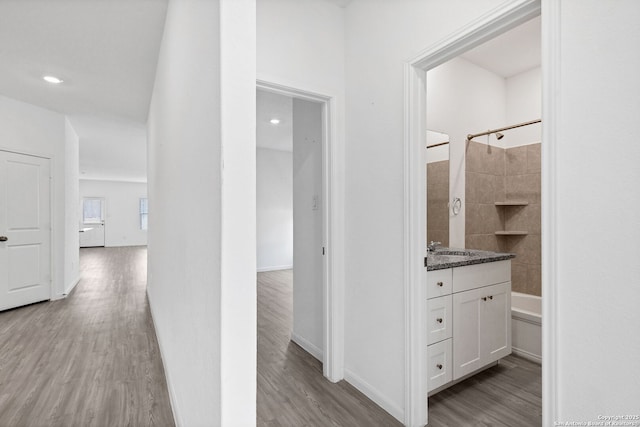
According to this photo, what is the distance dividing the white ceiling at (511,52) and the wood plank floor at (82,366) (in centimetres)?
365

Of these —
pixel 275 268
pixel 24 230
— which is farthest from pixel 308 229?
pixel 275 268

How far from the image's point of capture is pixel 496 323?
2404mm

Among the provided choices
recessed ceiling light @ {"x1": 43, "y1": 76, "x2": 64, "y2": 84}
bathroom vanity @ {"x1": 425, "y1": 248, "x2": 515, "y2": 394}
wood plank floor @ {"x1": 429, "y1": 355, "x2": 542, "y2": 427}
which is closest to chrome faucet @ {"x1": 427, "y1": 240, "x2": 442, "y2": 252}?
bathroom vanity @ {"x1": 425, "y1": 248, "x2": 515, "y2": 394}

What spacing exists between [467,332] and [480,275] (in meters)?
0.40

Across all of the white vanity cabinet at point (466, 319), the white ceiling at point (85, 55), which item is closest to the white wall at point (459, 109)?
the white vanity cabinet at point (466, 319)

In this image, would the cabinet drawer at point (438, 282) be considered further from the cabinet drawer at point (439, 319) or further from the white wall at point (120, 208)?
the white wall at point (120, 208)

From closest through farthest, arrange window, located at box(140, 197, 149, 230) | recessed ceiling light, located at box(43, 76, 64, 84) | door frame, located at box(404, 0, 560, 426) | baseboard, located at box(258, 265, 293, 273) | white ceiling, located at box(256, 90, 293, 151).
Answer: door frame, located at box(404, 0, 560, 426)
recessed ceiling light, located at box(43, 76, 64, 84)
white ceiling, located at box(256, 90, 293, 151)
baseboard, located at box(258, 265, 293, 273)
window, located at box(140, 197, 149, 230)

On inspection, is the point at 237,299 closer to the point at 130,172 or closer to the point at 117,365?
the point at 117,365

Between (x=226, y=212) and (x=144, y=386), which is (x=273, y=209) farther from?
(x=226, y=212)

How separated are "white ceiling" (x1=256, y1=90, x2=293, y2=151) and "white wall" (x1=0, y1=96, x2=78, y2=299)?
109 inches

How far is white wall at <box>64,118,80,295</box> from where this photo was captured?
470 cm

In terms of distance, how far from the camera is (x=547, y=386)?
119 cm

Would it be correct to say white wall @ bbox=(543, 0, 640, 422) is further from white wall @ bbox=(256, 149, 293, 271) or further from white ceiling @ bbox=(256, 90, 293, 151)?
white wall @ bbox=(256, 149, 293, 271)

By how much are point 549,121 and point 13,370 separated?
3.73 metres
